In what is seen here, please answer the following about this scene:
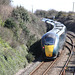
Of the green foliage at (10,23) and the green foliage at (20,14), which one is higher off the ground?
the green foliage at (20,14)

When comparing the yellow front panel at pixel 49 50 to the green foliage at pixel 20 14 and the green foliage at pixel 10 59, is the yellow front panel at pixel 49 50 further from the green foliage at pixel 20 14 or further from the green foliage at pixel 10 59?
the green foliage at pixel 20 14

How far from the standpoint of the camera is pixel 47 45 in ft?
53.1

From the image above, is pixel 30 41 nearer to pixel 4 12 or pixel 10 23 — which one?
pixel 10 23

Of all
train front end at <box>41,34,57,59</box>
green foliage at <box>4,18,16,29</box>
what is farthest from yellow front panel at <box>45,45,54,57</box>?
green foliage at <box>4,18,16,29</box>

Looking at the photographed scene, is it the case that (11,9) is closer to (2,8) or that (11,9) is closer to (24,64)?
(2,8)

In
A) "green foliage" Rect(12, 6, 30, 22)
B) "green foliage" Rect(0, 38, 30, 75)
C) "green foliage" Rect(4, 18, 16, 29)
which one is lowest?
"green foliage" Rect(0, 38, 30, 75)

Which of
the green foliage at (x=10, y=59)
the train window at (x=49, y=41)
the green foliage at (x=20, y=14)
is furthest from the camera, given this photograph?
the green foliage at (x=20, y=14)

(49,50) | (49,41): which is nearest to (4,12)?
(49,41)

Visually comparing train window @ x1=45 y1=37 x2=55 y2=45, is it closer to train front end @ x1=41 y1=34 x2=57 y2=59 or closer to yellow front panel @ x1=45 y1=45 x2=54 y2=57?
train front end @ x1=41 y1=34 x2=57 y2=59

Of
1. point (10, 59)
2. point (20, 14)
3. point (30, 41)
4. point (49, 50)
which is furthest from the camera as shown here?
point (20, 14)

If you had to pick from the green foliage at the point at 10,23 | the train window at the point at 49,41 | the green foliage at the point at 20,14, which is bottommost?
the train window at the point at 49,41

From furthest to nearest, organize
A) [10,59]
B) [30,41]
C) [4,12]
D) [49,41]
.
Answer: [30,41] < [4,12] < [49,41] < [10,59]

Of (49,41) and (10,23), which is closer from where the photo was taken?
(49,41)

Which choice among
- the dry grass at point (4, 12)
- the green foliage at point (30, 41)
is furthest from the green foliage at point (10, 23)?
the green foliage at point (30, 41)
